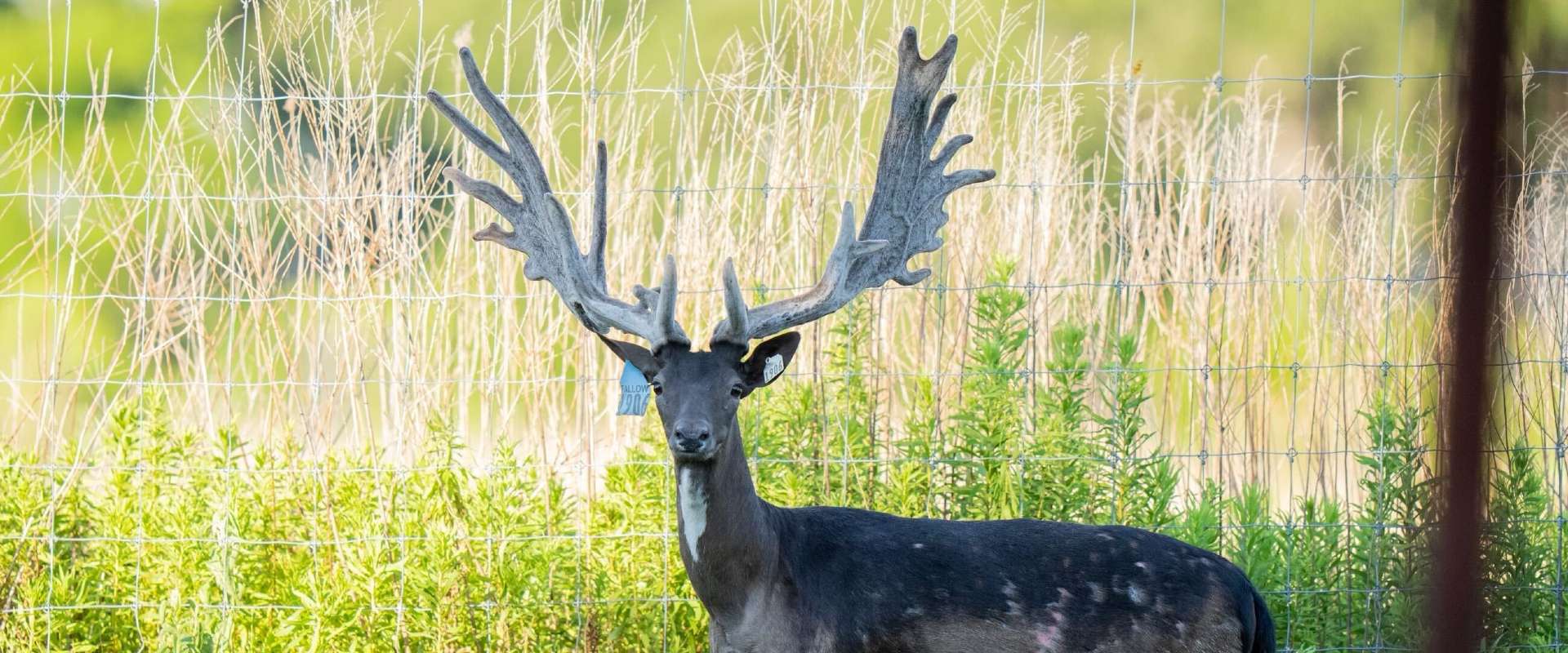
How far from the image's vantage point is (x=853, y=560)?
4367 mm

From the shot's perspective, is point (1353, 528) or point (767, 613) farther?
point (1353, 528)

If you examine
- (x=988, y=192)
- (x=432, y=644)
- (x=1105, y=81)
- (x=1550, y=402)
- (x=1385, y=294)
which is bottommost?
(x=432, y=644)

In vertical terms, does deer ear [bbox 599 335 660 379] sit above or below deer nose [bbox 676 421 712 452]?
above

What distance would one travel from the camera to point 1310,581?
577 cm

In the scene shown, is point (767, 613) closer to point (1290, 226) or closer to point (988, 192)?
point (988, 192)

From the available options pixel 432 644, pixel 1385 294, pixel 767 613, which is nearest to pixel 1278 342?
pixel 1385 294

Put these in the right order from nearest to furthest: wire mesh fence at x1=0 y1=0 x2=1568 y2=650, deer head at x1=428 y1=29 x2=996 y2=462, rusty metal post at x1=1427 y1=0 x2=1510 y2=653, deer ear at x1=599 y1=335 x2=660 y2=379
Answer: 1. rusty metal post at x1=1427 y1=0 x2=1510 y2=653
2. deer head at x1=428 y1=29 x2=996 y2=462
3. deer ear at x1=599 y1=335 x2=660 y2=379
4. wire mesh fence at x1=0 y1=0 x2=1568 y2=650

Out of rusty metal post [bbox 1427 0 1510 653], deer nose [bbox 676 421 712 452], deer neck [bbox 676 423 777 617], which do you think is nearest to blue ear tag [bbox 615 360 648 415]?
deer neck [bbox 676 423 777 617]

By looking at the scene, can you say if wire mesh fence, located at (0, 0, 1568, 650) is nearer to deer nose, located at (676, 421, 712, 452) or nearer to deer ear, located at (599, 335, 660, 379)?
deer ear, located at (599, 335, 660, 379)

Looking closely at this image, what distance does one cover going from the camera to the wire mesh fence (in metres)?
5.55

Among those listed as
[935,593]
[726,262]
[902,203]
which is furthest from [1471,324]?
[902,203]

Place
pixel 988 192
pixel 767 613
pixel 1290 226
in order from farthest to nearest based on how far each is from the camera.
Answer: pixel 1290 226 → pixel 988 192 → pixel 767 613

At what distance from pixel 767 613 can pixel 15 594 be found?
3.19 m

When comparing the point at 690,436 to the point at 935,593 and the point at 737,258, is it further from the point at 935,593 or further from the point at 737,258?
the point at 737,258
